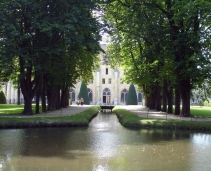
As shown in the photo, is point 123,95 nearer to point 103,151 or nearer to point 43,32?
point 43,32

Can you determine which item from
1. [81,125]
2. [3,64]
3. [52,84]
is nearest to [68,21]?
[3,64]

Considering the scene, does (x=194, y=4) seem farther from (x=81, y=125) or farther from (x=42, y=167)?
(x=42, y=167)

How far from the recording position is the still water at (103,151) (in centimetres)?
971

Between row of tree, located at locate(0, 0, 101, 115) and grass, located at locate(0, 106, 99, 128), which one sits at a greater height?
row of tree, located at locate(0, 0, 101, 115)

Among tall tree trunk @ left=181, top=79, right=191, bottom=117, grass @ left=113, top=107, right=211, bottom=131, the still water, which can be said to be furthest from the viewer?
tall tree trunk @ left=181, top=79, right=191, bottom=117

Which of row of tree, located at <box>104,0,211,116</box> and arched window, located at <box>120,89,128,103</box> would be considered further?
arched window, located at <box>120,89,128,103</box>

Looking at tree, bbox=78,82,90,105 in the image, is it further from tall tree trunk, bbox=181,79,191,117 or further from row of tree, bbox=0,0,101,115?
tall tree trunk, bbox=181,79,191,117

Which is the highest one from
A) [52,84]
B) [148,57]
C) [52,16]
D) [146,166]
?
[52,16]

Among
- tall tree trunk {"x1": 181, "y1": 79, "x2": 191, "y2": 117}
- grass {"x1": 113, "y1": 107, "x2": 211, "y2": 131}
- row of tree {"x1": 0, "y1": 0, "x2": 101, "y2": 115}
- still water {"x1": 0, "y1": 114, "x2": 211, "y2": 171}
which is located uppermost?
row of tree {"x1": 0, "y1": 0, "x2": 101, "y2": 115}

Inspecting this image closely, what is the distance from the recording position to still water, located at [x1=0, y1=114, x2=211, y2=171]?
9.71 metres

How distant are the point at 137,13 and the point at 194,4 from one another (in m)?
5.99

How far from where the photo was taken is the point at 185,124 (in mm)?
19312

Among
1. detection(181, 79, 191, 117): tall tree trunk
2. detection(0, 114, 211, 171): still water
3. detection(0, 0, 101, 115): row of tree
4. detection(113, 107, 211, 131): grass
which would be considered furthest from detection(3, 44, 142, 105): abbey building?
detection(0, 114, 211, 171): still water

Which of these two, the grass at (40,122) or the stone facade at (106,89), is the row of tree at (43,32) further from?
the stone facade at (106,89)
